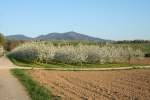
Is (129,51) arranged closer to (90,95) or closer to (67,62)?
(67,62)

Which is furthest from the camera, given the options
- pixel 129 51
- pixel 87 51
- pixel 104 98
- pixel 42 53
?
pixel 129 51

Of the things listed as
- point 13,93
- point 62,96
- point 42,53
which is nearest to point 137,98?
point 62,96

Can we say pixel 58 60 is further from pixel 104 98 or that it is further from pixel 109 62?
pixel 104 98

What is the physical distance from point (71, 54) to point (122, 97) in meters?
37.1

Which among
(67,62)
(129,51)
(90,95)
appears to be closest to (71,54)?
(67,62)

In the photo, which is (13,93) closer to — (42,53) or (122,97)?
(122,97)

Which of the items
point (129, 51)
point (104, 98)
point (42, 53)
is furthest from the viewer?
point (129, 51)

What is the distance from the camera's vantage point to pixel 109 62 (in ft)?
201

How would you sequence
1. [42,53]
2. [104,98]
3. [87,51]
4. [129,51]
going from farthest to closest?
[129,51] → [87,51] → [42,53] → [104,98]

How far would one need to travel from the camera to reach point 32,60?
57.1 meters

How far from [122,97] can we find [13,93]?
524 centimetres

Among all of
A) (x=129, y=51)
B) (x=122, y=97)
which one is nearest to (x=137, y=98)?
(x=122, y=97)

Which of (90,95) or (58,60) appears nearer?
(90,95)

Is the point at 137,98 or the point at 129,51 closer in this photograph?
the point at 137,98
